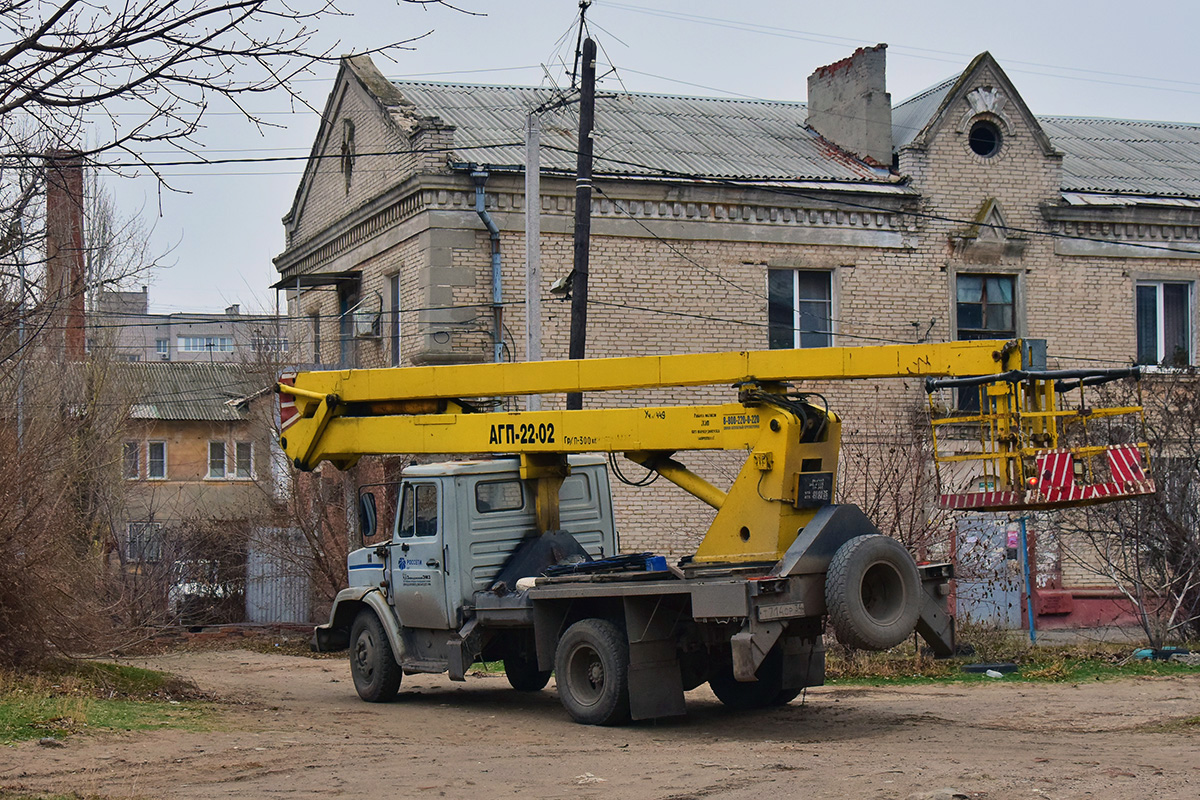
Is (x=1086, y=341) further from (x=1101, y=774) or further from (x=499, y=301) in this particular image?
(x=1101, y=774)

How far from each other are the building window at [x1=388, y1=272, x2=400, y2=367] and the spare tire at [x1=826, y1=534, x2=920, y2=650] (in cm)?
1389

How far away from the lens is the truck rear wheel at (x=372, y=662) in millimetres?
14750

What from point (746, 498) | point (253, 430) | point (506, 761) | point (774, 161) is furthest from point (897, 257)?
point (506, 761)

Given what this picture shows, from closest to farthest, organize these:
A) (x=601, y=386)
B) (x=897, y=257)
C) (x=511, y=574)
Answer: (x=601, y=386)
(x=511, y=574)
(x=897, y=257)

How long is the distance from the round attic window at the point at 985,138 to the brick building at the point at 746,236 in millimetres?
42

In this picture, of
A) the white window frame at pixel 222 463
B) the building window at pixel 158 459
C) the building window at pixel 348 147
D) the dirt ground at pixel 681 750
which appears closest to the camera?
the dirt ground at pixel 681 750

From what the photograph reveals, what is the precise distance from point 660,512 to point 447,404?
9.32 meters

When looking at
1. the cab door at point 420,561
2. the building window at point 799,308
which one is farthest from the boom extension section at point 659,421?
the building window at point 799,308

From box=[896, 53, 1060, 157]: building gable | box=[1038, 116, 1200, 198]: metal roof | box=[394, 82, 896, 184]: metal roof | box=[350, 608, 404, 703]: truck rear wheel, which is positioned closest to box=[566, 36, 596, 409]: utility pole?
box=[394, 82, 896, 184]: metal roof

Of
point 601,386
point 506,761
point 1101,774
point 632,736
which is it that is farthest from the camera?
point 601,386

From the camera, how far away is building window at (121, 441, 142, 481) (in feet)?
102

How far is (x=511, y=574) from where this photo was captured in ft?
46.3

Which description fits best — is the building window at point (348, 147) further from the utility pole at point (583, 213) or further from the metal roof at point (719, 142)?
the utility pole at point (583, 213)

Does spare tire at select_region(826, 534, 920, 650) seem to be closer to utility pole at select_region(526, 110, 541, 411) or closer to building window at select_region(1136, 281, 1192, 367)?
utility pole at select_region(526, 110, 541, 411)
